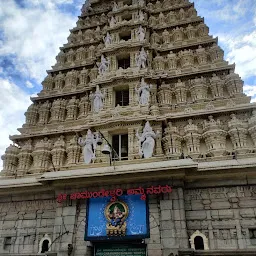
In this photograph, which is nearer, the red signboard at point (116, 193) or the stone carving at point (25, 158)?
the red signboard at point (116, 193)

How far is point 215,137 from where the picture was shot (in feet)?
49.4

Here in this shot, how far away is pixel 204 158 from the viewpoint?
1459cm

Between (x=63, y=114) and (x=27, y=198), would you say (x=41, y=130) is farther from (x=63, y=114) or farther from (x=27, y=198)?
(x=27, y=198)

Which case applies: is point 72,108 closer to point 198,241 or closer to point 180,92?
point 180,92

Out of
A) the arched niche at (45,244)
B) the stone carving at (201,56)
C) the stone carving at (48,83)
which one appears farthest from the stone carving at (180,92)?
the arched niche at (45,244)

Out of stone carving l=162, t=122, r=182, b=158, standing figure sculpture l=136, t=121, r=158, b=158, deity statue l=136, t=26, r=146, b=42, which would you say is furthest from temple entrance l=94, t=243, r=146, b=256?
deity statue l=136, t=26, r=146, b=42

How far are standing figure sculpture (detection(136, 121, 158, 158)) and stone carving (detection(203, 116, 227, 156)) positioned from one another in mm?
2986

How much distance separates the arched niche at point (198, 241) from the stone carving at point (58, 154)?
29.7ft

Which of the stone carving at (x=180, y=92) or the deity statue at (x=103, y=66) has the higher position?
the deity statue at (x=103, y=66)

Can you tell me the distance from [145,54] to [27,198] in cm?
1266

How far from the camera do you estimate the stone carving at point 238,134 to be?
14.4 meters

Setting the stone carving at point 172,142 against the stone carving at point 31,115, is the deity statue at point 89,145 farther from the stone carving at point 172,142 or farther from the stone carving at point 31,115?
the stone carving at point 31,115

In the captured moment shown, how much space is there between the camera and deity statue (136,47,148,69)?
1948 centimetres

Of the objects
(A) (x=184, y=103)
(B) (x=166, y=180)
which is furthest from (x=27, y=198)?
(A) (x=184, y=103)
